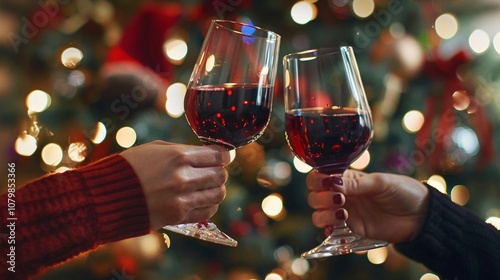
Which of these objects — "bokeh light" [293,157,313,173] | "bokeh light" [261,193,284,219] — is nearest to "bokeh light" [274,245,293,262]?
"bokeh light" [261,193,284,219]

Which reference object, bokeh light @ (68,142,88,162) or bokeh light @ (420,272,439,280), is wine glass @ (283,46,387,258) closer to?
bokeh light @ (68,142,88,162)

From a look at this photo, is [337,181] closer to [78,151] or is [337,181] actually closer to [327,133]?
[327,133]

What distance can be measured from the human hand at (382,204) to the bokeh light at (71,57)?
3.43ft

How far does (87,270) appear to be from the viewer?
7.09 ft

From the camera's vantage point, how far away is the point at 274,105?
2.12m

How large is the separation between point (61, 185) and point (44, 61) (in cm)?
118

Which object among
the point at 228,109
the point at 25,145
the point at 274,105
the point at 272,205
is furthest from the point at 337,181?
the point at 25,145

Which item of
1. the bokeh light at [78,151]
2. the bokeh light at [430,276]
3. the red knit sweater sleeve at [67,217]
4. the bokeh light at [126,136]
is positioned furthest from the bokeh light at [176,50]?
the bokeh light at [430,276]

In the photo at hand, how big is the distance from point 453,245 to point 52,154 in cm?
124

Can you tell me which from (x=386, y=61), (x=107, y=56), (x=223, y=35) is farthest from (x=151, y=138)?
(x=223, y=35)

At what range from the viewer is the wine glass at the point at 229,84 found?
108 centimetres

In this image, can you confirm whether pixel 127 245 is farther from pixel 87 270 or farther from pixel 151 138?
pixel 151 138

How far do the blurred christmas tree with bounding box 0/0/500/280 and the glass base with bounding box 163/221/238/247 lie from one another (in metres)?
0.90

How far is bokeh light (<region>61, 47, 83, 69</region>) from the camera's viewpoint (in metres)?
2.08
